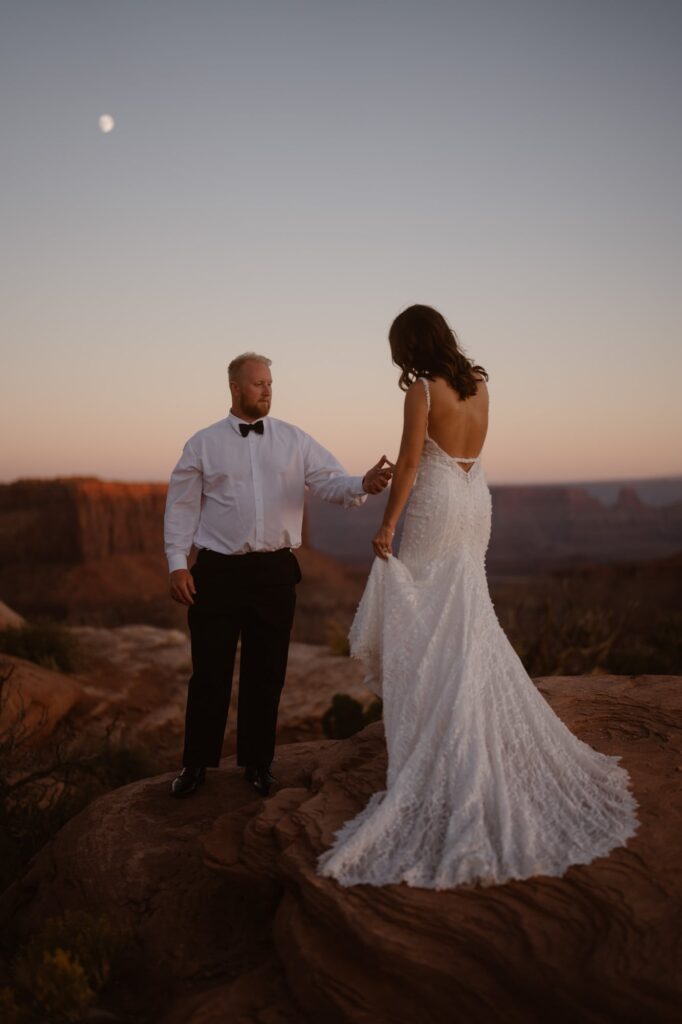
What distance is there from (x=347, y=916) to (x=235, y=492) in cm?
232

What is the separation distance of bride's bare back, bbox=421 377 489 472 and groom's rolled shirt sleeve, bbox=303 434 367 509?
98cm

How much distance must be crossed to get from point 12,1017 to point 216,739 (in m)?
1.74

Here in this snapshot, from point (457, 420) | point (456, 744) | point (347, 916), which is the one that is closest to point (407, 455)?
point (457, 420)

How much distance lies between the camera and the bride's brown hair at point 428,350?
3611 mm

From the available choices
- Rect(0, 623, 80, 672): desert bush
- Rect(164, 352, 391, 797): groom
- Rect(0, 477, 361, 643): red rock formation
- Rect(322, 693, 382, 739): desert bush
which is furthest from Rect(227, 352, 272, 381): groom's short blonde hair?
Rect(0, 477, 361, 643): red rock formation

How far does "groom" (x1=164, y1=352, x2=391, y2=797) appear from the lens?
444cm

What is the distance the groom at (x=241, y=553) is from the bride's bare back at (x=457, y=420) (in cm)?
70

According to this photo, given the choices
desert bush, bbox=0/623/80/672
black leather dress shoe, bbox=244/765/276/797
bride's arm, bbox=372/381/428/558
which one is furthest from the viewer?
desert bush, bbox=0/623/80/672

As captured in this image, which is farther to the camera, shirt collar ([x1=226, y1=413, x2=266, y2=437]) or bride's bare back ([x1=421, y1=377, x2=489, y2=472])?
shirt collar ([x1=226, y1=413, x2=266, y2=437])

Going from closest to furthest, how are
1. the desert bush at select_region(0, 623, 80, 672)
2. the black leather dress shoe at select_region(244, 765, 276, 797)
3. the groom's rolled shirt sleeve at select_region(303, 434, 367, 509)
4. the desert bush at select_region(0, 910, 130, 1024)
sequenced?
the desert bush at select_region(0, 910, 130, 1024) < the black leather dress shoe at select_region(244, 765, 276, 797) < the groom's rolled shirt sleeve at select_region(303, 434, 367, 509) < the desert bush at select_region(0, 623, 80, 672)

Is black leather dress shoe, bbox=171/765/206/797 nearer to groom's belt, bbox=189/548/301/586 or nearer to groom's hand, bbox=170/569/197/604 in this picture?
groom's hand, bbox=170/569/197/604

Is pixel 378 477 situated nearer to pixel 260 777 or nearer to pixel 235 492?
pixel 235 492

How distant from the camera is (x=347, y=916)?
281cm

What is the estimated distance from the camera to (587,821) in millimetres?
3223
